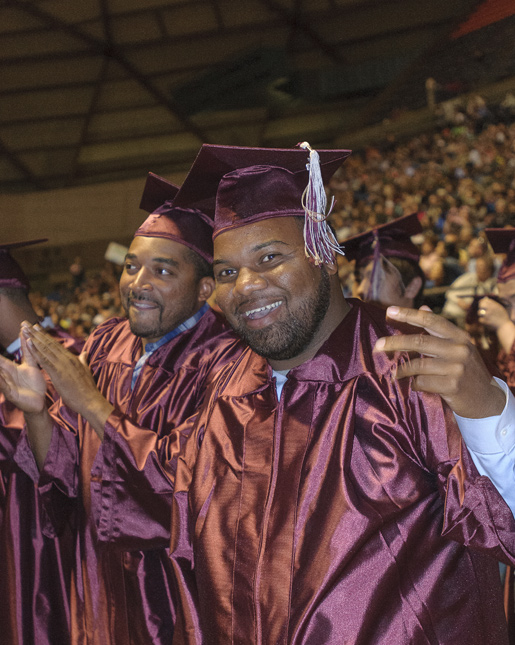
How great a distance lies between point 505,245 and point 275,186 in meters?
1.58

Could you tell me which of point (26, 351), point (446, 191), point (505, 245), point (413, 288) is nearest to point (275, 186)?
point (26, 351)

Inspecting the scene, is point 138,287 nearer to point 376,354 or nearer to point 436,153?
point 376,354

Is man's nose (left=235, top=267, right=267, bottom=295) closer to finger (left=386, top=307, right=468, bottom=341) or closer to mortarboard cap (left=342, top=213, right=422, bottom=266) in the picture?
A: finger (left=386, top=307, right=468, bottom=341)

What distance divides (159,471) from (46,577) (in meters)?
1.03

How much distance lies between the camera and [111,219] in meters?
15.8

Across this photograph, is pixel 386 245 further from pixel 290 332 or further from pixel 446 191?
pixel 446 191

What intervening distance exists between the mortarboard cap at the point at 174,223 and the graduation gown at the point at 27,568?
101 cm

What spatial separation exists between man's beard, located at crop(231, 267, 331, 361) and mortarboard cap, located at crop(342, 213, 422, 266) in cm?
180

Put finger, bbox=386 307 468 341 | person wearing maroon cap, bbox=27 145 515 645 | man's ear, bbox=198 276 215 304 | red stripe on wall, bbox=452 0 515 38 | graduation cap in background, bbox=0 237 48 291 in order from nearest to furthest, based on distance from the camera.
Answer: finger, bbox=386 307 468 341 < person wearing maroon cap, bbox=27 145 515 645 < man's ear, bbox=198 276 215 304 < graduation cap in background, bbox=0 237 48 291 < red stripe on wall, bbox=452 0 515 38

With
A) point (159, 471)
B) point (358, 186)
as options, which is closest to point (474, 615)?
point (159, 471)

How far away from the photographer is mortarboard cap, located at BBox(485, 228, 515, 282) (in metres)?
3.04

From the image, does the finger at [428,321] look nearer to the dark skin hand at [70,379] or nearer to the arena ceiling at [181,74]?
the dark skin hand at [70,379]

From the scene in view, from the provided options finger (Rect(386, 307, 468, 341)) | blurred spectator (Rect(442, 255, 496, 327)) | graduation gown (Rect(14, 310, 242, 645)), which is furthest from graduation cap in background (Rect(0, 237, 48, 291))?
blurred spectator (Rect(442, 255, 496, 327))

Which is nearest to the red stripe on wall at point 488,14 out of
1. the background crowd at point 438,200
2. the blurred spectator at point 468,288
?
the background crowd at point 438,200
